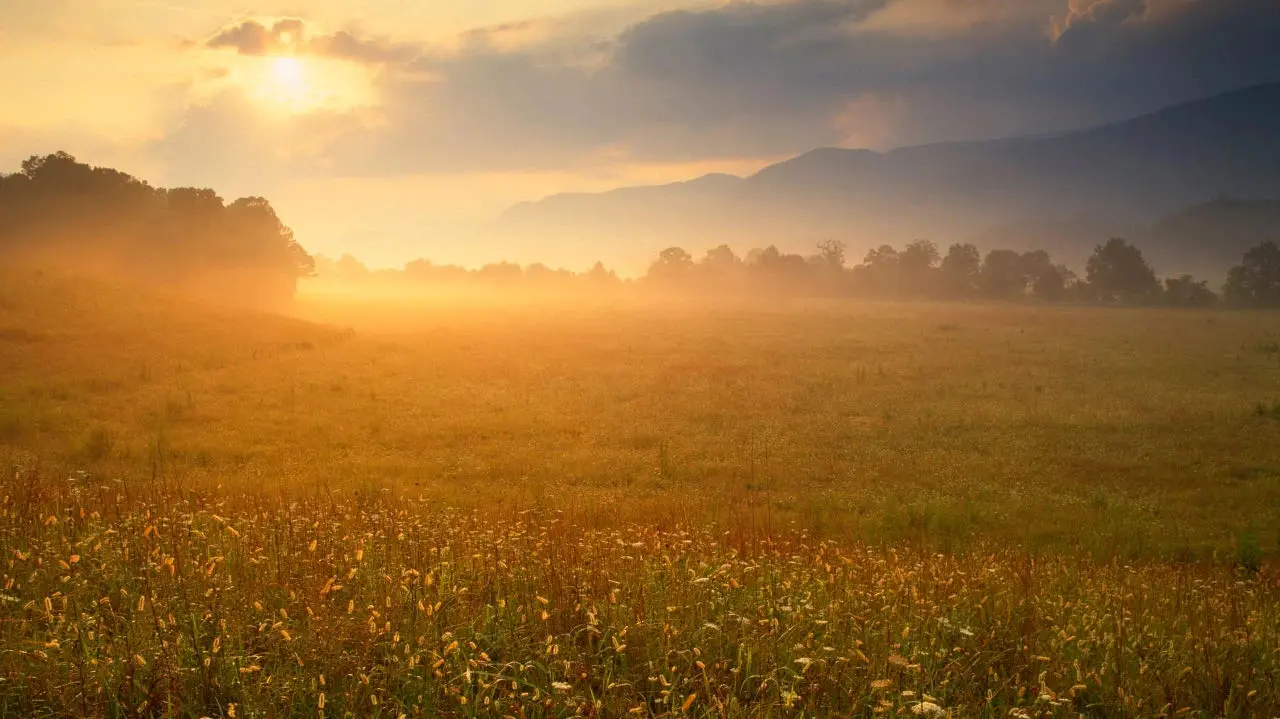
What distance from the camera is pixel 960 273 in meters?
122

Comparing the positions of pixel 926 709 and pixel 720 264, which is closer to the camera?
pixel 926 709

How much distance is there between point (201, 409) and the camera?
23.3m

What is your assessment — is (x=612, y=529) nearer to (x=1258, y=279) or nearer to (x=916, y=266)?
(x=1258, y=279)

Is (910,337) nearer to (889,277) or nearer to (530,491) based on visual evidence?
(530,491)

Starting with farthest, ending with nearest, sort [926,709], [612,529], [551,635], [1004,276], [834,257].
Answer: [834,257] → [1004,276] → [612,529] → [551,635] → [926,709]

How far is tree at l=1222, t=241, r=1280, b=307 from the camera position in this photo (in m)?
92.7

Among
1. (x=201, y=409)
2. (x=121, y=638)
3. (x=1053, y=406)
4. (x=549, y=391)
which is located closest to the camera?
(x=121, y=638)

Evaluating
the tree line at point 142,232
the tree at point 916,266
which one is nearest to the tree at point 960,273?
the tree at point 916,266

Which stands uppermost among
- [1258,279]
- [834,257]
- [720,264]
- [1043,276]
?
[834,257]

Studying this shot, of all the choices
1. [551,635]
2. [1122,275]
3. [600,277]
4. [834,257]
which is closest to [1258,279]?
[1122,275]

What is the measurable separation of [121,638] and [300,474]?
38.9 feet

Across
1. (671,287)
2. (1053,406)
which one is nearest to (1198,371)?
(1053,406)

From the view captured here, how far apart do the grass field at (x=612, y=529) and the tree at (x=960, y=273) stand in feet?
265

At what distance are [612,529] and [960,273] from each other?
124868 mm
